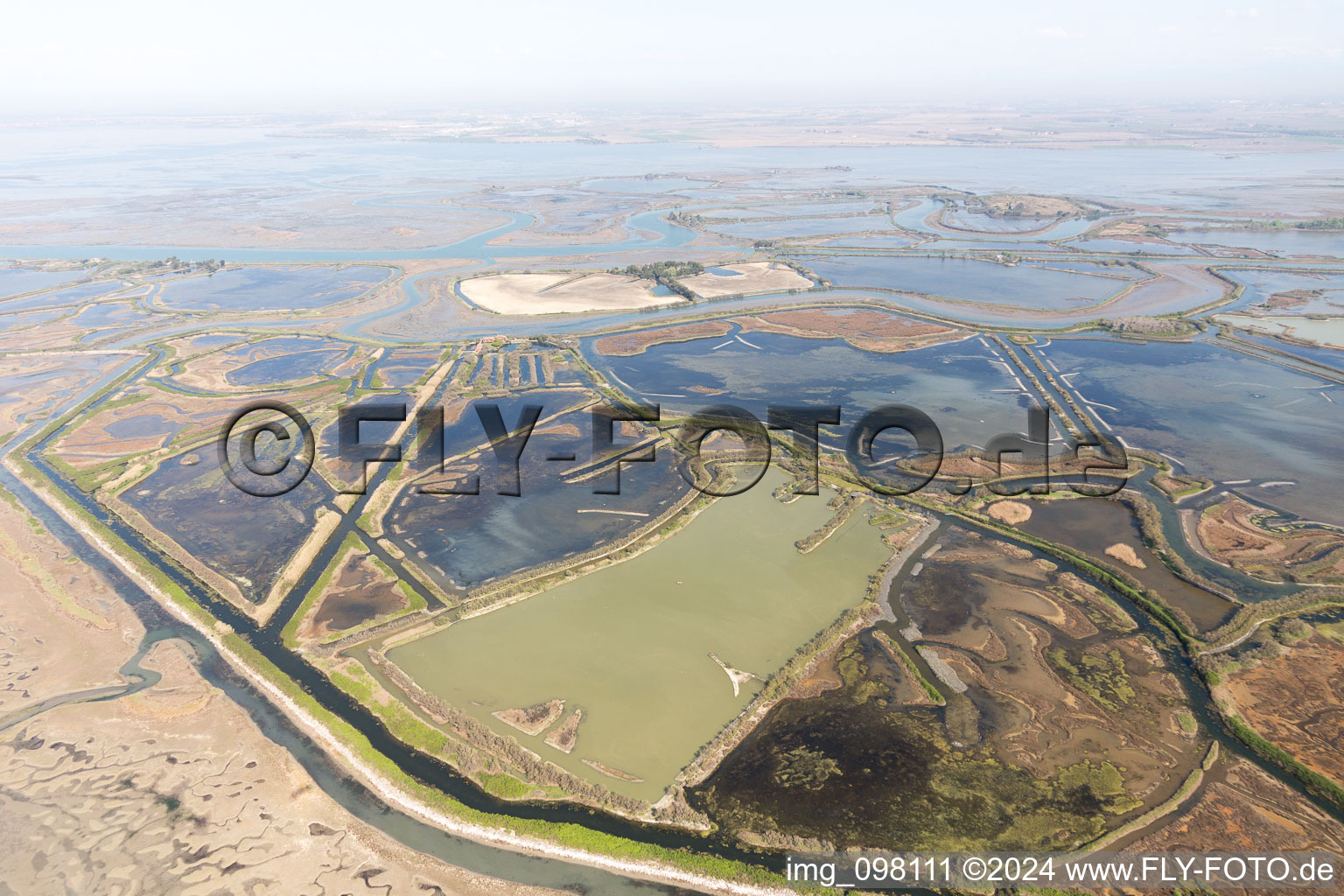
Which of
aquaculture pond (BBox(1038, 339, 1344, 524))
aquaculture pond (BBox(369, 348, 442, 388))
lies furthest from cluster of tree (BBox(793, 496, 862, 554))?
aquaculture pond (BBox(369, 348, 442, 388))

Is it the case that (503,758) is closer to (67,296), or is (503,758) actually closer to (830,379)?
(830,379)

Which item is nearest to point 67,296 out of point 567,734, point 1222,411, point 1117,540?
point 567,734

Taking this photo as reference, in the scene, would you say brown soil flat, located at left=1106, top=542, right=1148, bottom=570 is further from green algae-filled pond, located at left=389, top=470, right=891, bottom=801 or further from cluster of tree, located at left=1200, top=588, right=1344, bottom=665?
green algae-filled pond, located at left=389, top=470, right=891, bottom=801

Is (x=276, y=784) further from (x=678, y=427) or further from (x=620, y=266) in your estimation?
(x=620, y=266)

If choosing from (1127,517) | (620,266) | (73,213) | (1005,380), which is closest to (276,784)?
(1127,517)

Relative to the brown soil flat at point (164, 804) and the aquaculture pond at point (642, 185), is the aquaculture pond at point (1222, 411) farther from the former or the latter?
the aquaculture pond at point (642, 185)

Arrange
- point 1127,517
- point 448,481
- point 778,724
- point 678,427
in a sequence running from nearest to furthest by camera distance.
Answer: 1. point 778,724
2. point 1127,517
3. point 448,481
4. point 678,427
